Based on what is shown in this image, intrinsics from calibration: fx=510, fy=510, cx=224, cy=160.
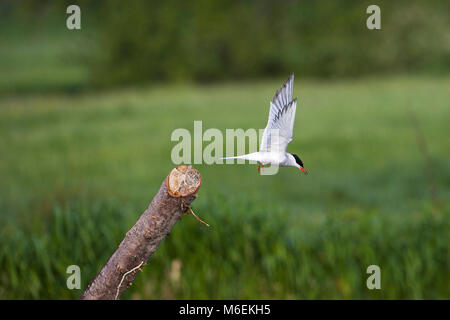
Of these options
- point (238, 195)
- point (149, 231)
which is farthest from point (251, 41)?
point (149, 231)

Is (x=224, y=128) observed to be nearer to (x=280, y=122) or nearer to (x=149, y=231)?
(x=149, y=231)

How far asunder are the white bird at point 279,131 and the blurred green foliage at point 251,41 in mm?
20881

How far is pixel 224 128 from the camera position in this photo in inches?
556

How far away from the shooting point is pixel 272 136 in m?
1.87

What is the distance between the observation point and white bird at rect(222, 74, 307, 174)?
1.85 meters

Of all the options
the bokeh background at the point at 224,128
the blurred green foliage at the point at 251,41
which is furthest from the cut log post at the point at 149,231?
the blurred green foliage at the point at 251,41

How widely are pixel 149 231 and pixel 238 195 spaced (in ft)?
14.3

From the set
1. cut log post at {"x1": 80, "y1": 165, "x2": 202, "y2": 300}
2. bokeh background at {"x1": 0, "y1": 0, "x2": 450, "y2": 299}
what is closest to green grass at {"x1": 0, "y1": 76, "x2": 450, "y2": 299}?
bokeh background at {"x1": 0, "y1": 0, "x2": 450, "y2": 299}

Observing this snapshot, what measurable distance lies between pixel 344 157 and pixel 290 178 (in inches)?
73.4

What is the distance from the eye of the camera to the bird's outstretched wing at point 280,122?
6.09 feet

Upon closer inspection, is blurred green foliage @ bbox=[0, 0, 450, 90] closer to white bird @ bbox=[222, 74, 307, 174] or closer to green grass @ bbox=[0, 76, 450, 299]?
green grass @ bbox=[0, 76, 450, 299]

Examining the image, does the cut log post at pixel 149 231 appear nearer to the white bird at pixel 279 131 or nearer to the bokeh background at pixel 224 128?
the white bird at pixel 279 131
